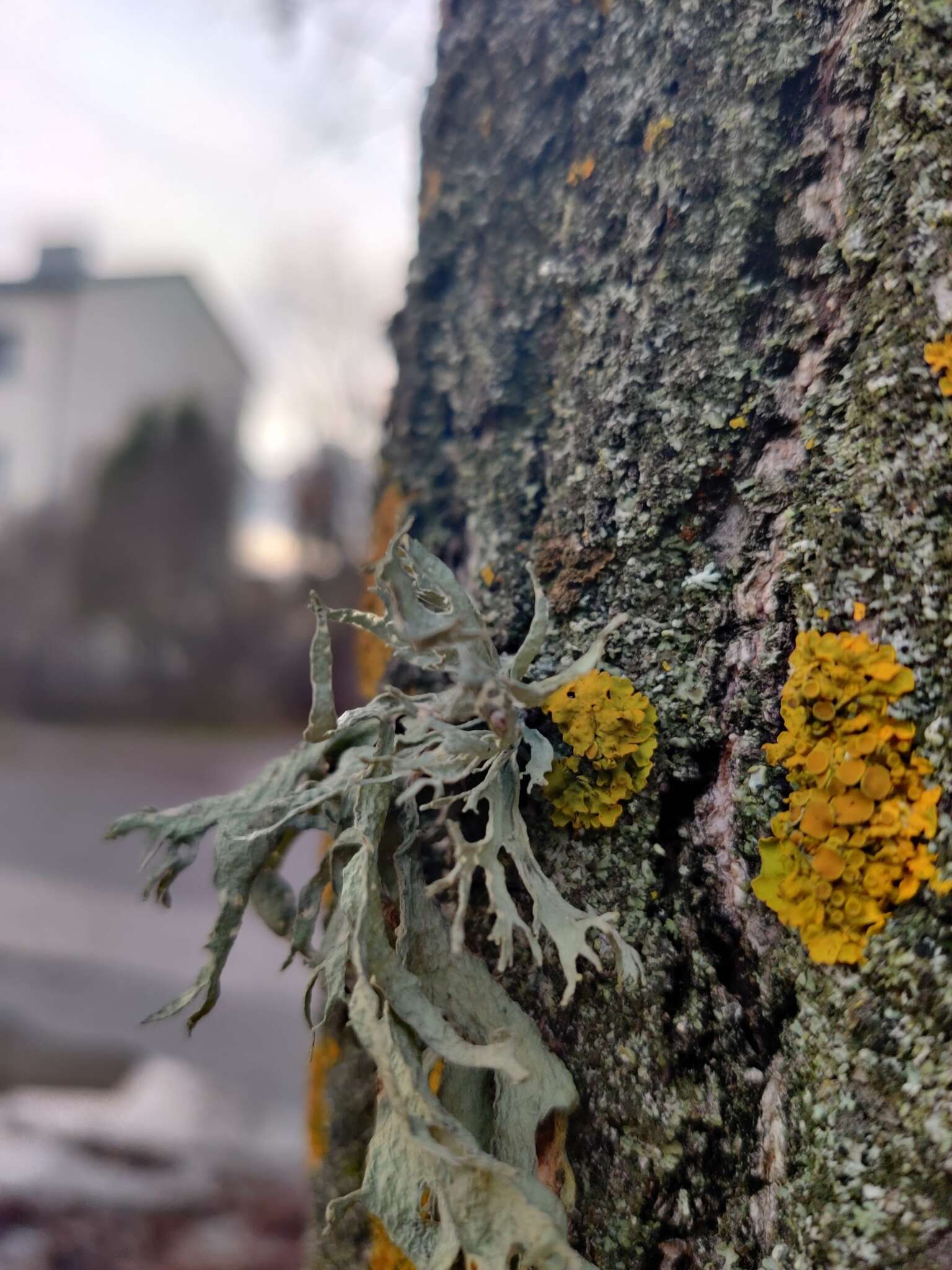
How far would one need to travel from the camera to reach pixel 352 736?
2.88 feet

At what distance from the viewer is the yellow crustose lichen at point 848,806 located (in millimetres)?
638

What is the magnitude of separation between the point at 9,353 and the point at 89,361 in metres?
2.13

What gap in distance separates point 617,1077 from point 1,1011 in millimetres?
4082

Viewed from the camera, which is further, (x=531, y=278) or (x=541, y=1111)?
(x=531, y=278)

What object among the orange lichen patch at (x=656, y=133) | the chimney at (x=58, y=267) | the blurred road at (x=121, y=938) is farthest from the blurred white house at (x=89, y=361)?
the orange lichen patch at (x=656, y=133)

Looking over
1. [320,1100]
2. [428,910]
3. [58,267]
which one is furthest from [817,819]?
[58,267]

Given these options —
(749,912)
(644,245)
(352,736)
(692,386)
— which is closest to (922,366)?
(692,386)

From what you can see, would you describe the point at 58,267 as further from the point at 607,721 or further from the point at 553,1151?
the point at 553,1151

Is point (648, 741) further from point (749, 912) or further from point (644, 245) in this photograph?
point (644, 245)

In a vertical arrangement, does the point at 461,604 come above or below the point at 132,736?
below

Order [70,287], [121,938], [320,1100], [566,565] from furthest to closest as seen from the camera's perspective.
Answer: [70,287], [121,938], [320,1100], [566,565]

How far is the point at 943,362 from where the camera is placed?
25.8 inches

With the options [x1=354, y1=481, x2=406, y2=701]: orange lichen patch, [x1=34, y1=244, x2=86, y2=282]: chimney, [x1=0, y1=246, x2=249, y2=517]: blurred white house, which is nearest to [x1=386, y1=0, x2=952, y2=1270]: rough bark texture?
[x1=354, y1=481, x2=406, y2=701]: orange lichen patch

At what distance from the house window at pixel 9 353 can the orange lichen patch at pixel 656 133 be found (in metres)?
18.9
